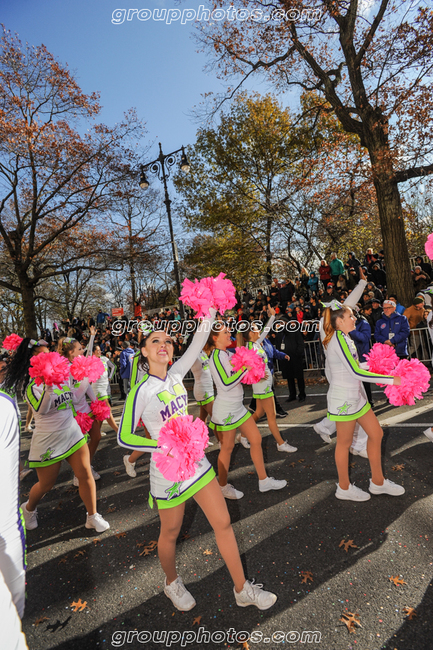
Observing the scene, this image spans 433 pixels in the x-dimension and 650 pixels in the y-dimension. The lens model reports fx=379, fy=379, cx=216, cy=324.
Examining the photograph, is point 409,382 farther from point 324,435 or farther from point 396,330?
point 396,330

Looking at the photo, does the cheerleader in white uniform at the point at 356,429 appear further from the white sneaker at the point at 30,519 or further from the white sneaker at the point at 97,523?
the white sneaker at the point at 30,519

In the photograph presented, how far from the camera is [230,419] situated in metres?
4.03

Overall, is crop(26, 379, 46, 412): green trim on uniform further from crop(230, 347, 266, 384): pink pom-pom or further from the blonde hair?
the blonde hair

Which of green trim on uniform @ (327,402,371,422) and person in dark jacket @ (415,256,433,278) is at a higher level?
person in dark jacket @ (415,256,433,278)

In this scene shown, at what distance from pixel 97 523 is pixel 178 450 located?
2328mm

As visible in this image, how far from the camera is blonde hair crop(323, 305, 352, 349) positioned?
12.6 ft

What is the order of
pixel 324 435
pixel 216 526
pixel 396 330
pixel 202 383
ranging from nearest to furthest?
pixel 216 526 → pixel 324 435 → pixel 202 383 → pixel 396 330

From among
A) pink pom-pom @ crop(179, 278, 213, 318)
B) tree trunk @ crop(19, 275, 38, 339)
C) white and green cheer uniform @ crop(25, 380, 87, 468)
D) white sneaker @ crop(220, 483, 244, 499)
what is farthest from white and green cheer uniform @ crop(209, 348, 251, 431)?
tree trunk @ crop(19, 275, 38, 339)

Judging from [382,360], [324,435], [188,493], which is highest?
[382,360]

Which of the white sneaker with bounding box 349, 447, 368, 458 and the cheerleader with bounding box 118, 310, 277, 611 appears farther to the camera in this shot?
the white sneaker with bounding box 349, 447, 368, 458

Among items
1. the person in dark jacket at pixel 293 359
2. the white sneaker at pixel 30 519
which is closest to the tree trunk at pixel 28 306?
the person in dark jacket at pixel 293 359

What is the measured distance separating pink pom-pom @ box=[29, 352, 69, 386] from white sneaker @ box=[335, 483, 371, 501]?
10.2 feet

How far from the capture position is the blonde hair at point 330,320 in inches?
151

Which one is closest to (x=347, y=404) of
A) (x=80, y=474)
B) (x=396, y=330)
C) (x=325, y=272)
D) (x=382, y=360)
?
(x=382, y=360)
